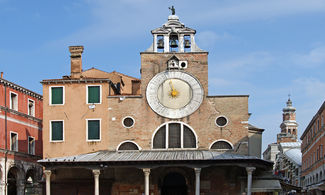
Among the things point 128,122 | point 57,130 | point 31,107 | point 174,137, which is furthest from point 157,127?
point 31,107

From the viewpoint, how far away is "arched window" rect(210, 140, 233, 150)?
3531 centimetres

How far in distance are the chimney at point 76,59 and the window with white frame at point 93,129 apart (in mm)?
4135

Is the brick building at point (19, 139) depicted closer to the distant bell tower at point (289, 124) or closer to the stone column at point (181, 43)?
the stone column at point (181, 43)

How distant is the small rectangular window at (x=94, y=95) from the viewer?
3650 cm

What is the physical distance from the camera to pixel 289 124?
4250 inches

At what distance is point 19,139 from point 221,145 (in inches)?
657

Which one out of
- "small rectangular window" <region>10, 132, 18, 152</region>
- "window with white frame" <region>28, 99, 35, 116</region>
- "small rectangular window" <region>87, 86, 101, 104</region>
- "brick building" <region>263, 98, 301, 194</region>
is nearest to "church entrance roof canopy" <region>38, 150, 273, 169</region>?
"small rectangular window" <region>87, 86, 101, 104</region>

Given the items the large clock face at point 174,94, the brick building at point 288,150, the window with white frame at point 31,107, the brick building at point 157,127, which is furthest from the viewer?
the brick building at point 288,150

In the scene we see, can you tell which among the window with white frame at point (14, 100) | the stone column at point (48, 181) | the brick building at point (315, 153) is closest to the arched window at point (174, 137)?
the stone column at point (48, 181)

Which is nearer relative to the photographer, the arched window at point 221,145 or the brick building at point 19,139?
the arched window at point 221,145

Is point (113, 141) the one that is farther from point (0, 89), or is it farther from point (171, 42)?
point (0, 89)

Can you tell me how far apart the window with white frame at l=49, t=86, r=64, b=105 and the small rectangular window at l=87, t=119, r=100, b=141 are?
8.36 feet

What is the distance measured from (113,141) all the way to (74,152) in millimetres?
2690

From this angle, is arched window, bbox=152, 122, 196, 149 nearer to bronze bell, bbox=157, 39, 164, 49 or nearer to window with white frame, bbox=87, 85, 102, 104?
window with white frame, bbox=87, 85, 102, 104
